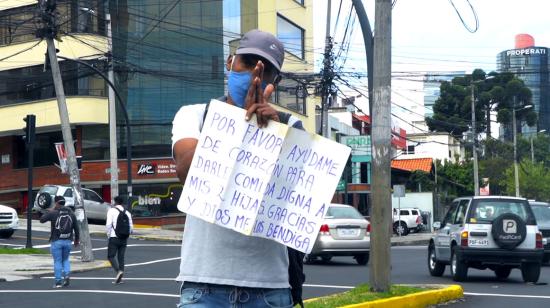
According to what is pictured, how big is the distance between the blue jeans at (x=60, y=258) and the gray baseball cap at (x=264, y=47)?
13.5 metres

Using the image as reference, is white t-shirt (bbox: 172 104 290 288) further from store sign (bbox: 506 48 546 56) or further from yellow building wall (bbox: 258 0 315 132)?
store sign (bbox: 506 48 546 56)

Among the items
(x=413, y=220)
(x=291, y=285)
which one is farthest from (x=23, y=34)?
(x=291, y=285)

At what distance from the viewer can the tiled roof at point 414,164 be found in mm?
70375

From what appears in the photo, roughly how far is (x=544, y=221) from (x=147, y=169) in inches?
1055

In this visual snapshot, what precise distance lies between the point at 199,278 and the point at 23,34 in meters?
45.1

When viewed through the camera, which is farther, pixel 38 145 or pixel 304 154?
pixel 38 145

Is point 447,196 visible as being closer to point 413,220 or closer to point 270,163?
point 413,220

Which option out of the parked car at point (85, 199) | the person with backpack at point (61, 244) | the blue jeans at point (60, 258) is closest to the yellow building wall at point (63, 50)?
the parked car at point (85, 199)

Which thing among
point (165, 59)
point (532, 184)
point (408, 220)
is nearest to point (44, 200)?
point (165, 59)

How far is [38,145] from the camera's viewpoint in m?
48.8

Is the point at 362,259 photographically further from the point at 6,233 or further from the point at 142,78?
the point at 142,78

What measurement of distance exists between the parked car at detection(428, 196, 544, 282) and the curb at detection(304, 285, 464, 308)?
302cm

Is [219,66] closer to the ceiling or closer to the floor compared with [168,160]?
closer to the ceiling

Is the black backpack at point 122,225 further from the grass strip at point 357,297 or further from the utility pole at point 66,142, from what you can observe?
the grass strip at point 357,297
